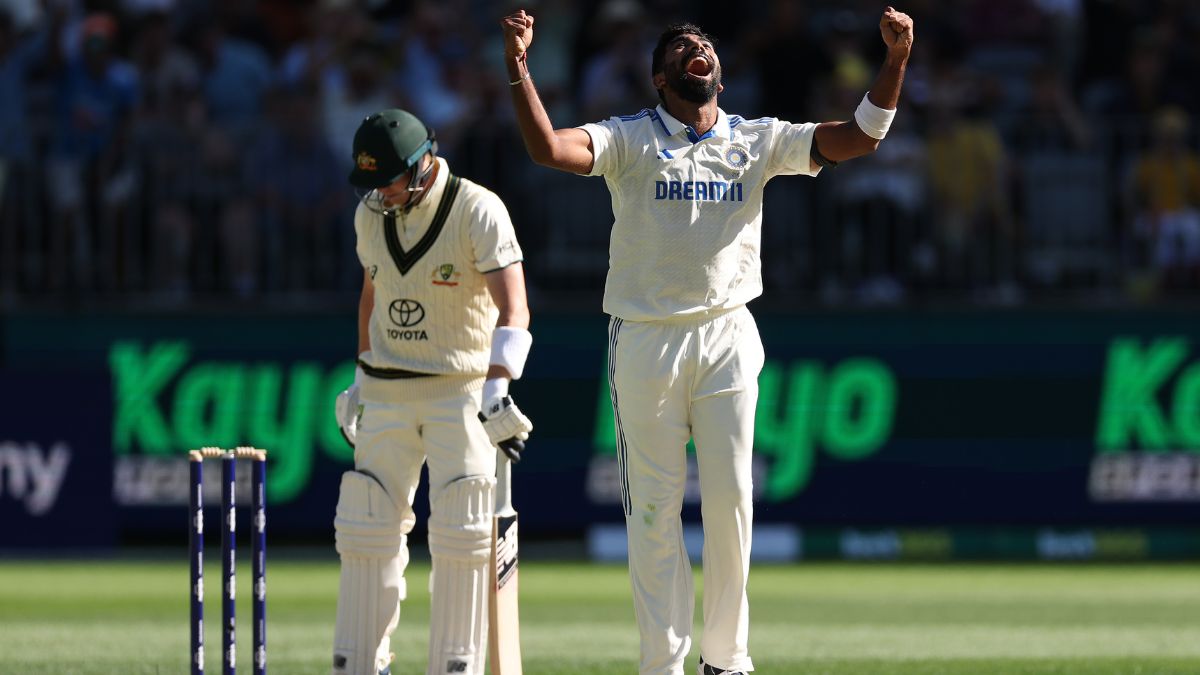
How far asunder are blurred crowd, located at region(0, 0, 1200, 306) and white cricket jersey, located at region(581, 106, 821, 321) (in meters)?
6.88

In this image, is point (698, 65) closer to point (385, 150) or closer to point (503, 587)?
point (385, 150)

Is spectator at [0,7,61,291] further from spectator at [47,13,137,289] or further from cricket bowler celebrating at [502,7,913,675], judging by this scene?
cricket bowler celebrating at [502,7,913,675]

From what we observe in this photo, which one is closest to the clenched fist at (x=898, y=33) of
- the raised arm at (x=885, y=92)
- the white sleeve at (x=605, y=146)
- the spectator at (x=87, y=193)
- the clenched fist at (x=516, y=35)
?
the raised arm at (x=885, y=92)

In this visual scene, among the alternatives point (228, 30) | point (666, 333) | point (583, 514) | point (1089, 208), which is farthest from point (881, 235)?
point (666, 333)

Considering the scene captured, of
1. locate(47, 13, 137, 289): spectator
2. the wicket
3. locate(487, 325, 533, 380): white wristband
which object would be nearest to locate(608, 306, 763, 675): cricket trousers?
locate(487, 325, 533, 380): white wristband

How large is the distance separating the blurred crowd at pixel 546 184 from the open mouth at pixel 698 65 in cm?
698

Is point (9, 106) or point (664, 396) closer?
point (664, 396)

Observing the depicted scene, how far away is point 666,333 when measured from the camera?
6.52 metres

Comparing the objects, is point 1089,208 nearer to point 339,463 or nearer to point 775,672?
point 339,463

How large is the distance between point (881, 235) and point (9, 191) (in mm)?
6247

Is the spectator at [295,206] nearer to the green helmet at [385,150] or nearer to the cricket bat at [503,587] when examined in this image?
the green helmet at [385,150]

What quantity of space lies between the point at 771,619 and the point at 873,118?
14.4ft

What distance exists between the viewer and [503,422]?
6.22 m

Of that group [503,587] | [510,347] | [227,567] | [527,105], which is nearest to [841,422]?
[503,587]
